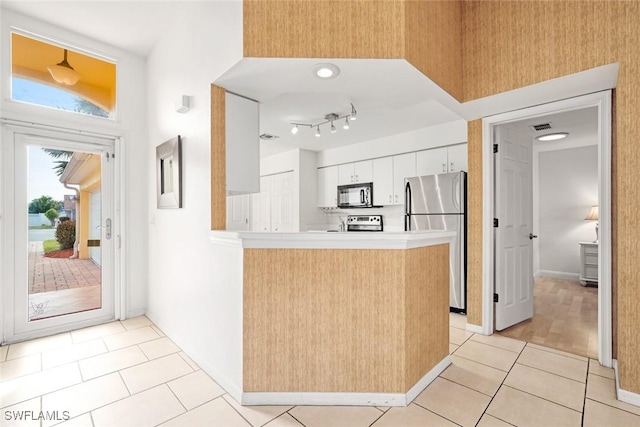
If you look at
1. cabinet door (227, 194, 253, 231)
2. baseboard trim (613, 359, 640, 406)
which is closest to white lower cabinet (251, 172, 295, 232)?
cabinet door (227, 194, 253, 231)

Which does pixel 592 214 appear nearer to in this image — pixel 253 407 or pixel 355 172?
pixel 355 172

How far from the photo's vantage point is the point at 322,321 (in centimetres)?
189

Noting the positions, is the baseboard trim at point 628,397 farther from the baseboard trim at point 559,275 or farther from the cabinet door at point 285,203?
the cabinet door at point 285,203

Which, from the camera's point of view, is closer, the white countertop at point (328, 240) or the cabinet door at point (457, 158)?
the white countertop at point (328, 240)

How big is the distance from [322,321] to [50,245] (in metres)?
2.88

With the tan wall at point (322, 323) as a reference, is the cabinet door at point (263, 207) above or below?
above

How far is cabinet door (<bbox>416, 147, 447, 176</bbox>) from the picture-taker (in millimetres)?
4082

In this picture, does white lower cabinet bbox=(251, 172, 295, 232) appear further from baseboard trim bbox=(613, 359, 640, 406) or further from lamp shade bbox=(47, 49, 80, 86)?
baseboard trim bbox=(613, 359, 640, 406)

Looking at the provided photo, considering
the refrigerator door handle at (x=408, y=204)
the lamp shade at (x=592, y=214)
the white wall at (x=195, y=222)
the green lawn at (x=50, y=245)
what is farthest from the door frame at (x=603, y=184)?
the green lawn at (x=50, y=245)

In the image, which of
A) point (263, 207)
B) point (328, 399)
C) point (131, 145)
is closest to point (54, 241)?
point (131, 145)

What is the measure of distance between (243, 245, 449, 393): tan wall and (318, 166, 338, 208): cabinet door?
3.55 meters

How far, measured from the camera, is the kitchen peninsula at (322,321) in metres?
1.86

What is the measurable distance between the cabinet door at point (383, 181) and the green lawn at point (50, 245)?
3.92 metres

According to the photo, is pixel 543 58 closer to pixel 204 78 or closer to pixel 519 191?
pixel 519 191
